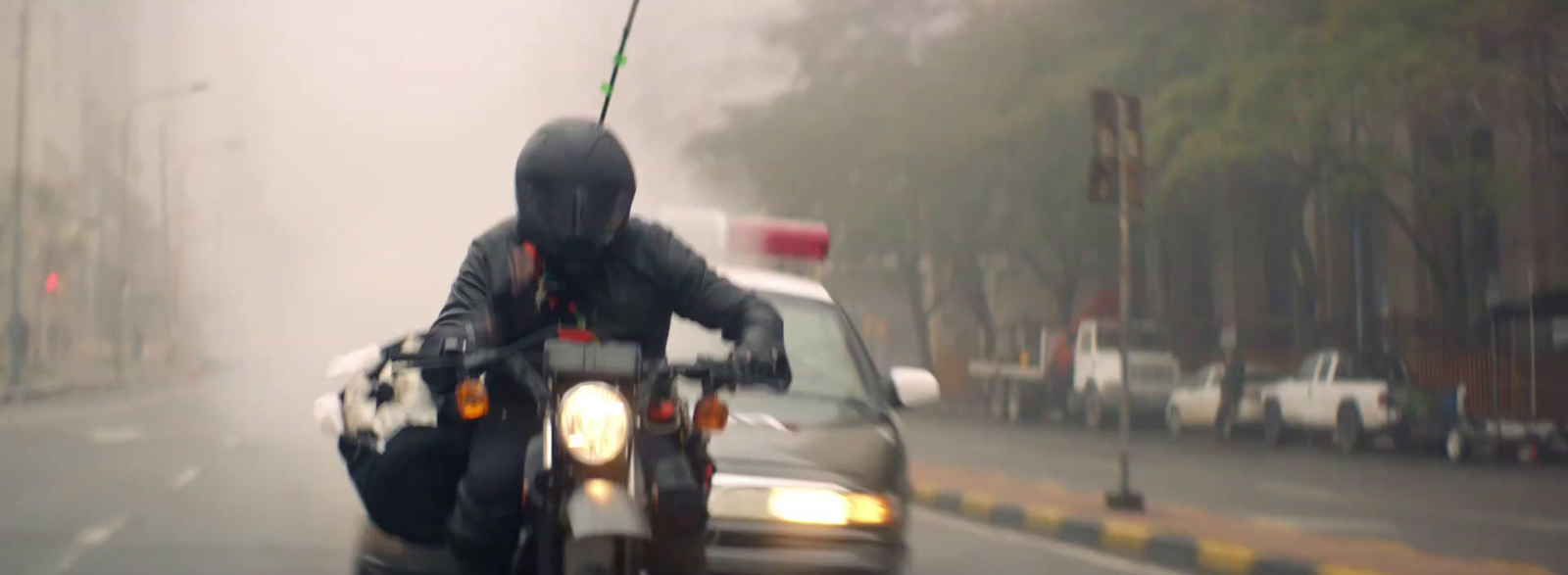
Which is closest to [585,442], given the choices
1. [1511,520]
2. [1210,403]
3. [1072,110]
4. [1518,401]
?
[1511,520]

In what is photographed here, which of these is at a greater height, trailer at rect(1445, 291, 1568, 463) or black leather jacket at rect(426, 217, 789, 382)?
black leather jacket at rect(426, 217, 789, 382)

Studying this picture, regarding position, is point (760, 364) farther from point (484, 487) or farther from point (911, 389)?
point (911, 389)

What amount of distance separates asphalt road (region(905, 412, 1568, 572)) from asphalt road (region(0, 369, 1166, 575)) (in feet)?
8.54

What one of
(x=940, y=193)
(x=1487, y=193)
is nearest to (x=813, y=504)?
(x=1487, y=193)

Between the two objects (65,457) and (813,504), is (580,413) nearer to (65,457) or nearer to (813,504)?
(813,504)

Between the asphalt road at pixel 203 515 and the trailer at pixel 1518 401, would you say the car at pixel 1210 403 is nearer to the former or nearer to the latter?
the trailer at pixel 1518 401

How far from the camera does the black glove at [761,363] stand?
4164 millimetres

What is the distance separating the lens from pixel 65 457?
60.3 ft

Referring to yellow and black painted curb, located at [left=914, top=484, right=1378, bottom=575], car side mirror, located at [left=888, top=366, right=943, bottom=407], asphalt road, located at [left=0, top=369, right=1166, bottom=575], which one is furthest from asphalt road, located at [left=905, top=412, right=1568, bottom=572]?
car side mirror, located at [left=888, top=366, right=943, bottom=407]

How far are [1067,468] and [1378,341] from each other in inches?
652

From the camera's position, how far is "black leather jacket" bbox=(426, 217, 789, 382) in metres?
4.41

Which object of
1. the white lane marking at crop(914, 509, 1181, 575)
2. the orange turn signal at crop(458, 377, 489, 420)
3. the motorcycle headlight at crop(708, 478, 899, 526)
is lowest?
the white lane marking at crop(914, 509, 1181, 575)

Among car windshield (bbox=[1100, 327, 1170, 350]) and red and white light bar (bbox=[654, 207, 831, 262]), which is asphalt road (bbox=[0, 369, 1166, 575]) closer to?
red and white light bar (bbox=[654, 207, 831, 262])

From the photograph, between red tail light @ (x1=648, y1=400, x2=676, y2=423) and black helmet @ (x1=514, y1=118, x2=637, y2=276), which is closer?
red tail light @ (x1=648, y1=400, x2=676, y2=423)
